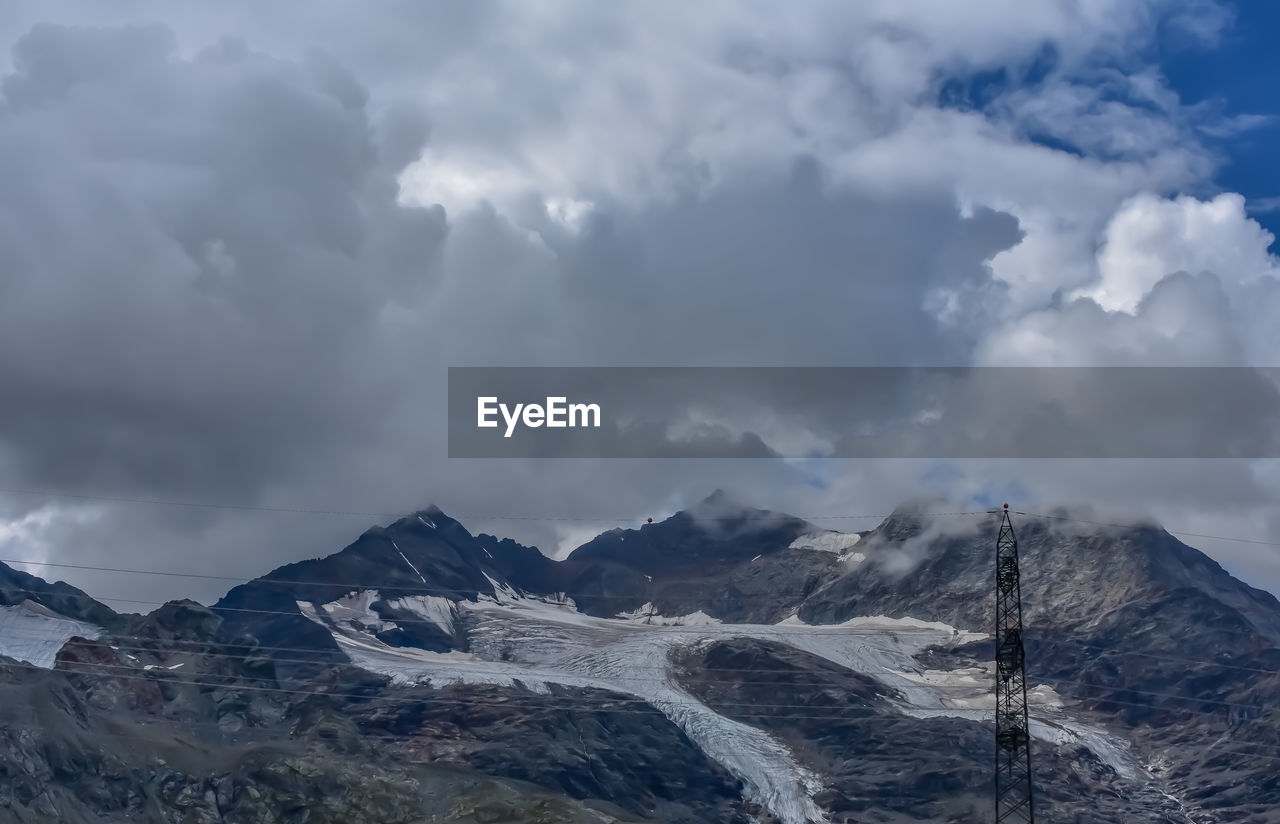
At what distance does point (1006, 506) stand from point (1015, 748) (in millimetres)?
28492

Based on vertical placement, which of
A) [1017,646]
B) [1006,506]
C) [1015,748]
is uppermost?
[1006,506]

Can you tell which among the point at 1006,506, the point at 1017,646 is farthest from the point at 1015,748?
the point at 1006,506

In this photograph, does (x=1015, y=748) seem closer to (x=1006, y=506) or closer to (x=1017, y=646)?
(x=1017, y=646)

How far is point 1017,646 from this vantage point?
195 meters

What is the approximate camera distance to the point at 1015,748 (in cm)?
18325

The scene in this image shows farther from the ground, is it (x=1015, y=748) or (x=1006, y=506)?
(x=1006, y=506)

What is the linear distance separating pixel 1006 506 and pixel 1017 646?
20.0 meters

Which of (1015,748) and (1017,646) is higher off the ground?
(1017,646)

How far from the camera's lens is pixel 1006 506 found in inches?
7343

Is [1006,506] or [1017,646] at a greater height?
[1006,506]

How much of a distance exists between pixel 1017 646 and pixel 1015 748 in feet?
51.3
